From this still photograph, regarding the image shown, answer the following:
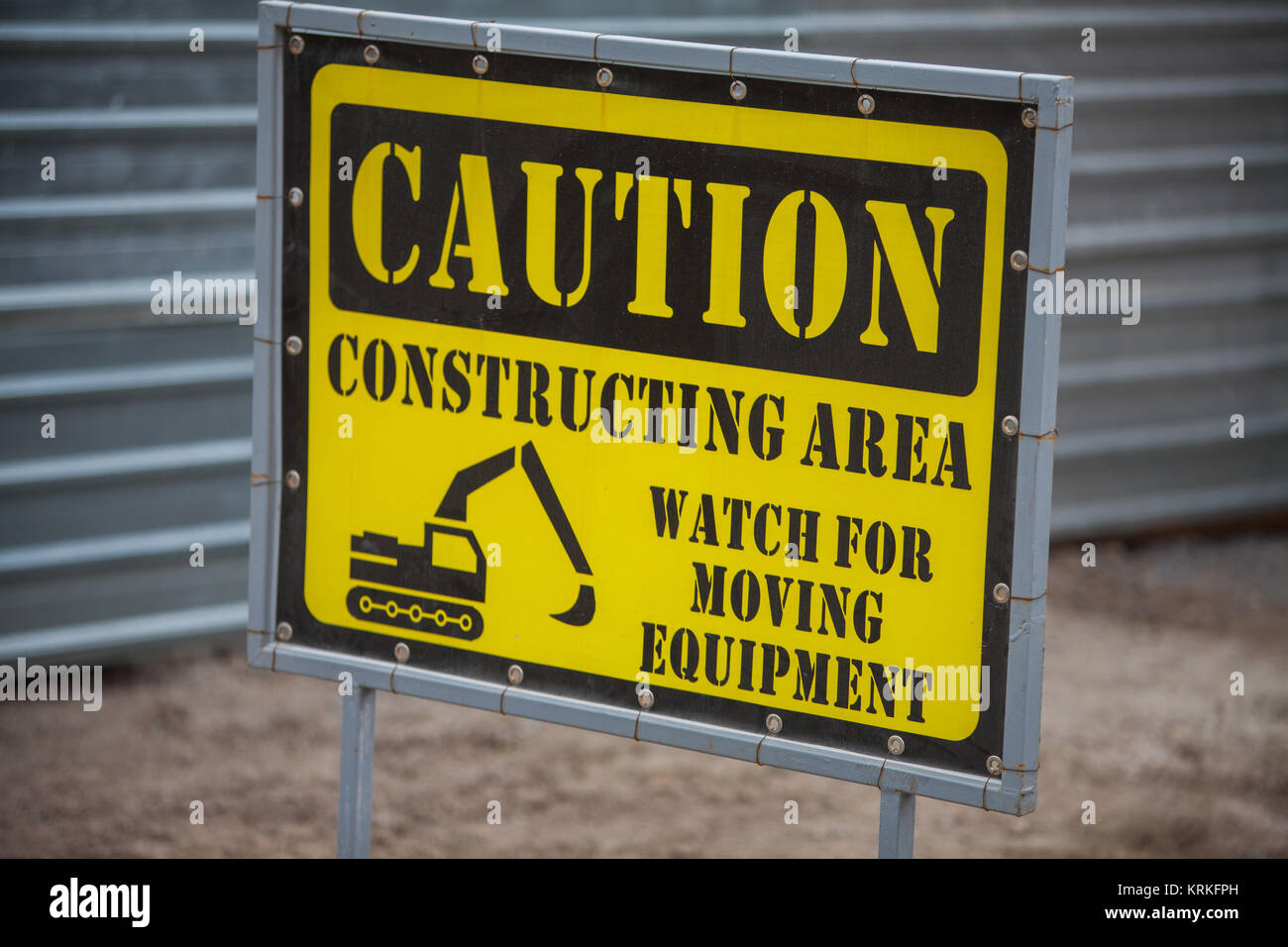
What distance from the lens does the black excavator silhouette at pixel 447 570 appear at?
104 inches

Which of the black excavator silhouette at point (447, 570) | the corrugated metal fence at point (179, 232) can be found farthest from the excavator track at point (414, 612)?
the corrugated metal fence at point (179, 232)

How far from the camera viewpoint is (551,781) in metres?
4.84

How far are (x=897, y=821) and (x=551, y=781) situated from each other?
2538 millimetres

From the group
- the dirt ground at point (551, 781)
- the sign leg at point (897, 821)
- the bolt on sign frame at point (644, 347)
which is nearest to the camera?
the bolt on sign frame at point (644, 347)

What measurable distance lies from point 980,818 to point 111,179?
358 centimetres

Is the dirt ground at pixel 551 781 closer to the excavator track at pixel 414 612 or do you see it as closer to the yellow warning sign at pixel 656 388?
the excavator track at pixel 414 612

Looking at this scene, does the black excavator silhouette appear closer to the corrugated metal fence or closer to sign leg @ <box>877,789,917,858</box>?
sign leg @ <box>877,789,917,858</box>

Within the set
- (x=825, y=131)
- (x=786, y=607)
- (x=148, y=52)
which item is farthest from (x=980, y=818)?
(x=148, y=52)

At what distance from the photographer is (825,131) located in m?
2.39

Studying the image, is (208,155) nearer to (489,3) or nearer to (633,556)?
(489,3)

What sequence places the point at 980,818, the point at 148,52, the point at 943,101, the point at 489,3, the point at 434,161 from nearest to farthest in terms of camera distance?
the point at 943,101 → the point at 434,161 → the point at 980,818 → the point at 148,52 → the point at 489,3

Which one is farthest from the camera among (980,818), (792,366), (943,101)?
(980,818)

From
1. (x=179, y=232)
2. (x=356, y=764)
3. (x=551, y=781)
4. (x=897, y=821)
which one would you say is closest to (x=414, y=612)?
(x=356, y=764)

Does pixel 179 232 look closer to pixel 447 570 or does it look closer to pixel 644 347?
pixel 447 570
